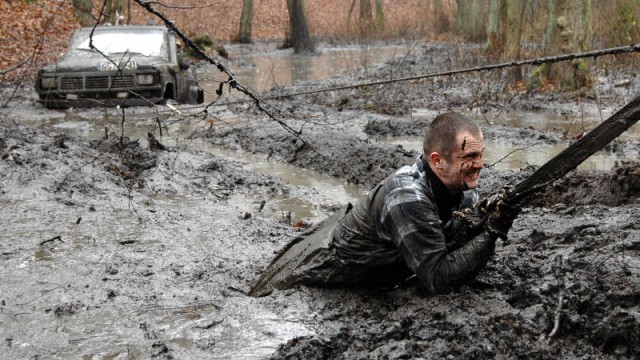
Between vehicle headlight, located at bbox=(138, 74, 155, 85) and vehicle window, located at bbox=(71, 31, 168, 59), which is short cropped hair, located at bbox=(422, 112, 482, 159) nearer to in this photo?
vehicle headlight, located at bbox=(138, 74, 155, 85)

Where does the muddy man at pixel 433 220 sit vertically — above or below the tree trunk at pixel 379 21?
below

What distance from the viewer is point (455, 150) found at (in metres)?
3.61

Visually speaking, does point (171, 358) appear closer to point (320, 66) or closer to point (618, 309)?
point (618, 309)

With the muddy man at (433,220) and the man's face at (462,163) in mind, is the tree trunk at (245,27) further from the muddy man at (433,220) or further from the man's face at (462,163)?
the man's face at (462,163)

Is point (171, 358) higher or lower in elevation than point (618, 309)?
lower

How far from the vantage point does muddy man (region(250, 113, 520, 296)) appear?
11.7 feet

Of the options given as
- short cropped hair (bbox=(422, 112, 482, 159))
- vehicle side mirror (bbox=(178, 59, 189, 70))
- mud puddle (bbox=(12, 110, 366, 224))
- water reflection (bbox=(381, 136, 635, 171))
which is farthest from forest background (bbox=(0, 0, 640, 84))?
water reflection (bbox=(381, 136, 635, 171))

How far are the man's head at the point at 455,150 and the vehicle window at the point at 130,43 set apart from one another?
10212 mm

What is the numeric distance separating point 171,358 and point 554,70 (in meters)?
12.2

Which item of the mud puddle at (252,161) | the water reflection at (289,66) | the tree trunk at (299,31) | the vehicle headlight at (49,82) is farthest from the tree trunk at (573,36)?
the tree trunk at (299,31)

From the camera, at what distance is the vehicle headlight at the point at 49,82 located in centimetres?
1255

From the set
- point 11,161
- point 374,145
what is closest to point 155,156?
point 11,161

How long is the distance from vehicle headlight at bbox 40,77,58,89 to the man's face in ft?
34.5

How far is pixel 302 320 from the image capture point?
4.10 metres
